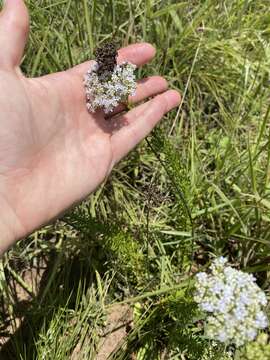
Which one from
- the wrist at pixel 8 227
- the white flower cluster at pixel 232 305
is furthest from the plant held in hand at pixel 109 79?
the white flower cluster at pixel 232 305

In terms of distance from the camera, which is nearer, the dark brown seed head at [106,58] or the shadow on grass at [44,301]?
the dark brown seed head at [106,58]

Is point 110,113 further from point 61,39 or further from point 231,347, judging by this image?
point 231,347

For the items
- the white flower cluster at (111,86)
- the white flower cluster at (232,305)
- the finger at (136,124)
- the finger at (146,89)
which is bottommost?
the white flower cluster at (232,305)

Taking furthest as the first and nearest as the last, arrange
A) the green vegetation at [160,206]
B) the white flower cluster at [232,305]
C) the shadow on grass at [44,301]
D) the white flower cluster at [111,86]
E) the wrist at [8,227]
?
1. the shadow on grass at [44,301]
2. the green vegetation at [160,206]
3. the white flower cluster at [111,86]
4. the wrist at [8,227]
5. the white flower cluster at [232,305]

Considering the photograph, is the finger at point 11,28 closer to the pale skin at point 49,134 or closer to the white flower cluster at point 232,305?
the pale skin at point 49,134

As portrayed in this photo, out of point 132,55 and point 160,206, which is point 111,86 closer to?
point 132,55

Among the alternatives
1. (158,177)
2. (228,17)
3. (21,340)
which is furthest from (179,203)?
(228,17)

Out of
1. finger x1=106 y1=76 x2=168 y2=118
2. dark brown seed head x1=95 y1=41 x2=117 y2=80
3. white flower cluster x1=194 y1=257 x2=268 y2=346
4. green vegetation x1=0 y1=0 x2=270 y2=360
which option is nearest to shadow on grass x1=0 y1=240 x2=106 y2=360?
green vegetation x1=0 y1=0 x2=270 y2=360
